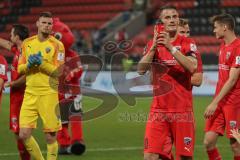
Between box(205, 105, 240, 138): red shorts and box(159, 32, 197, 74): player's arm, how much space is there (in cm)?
160

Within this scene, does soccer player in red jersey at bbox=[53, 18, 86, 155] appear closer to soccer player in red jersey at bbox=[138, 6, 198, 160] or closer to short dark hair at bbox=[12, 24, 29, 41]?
short dark hair at bbox=[12, 24, 29, 41]

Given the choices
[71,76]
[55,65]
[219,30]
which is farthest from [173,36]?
[71,76]

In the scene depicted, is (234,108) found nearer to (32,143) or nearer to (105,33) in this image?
(32,143)

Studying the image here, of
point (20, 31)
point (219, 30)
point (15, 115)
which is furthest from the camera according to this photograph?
point (20, 31)

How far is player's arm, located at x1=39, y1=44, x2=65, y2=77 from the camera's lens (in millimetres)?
8586

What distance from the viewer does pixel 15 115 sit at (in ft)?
29.8

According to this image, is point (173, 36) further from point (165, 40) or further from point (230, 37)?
point (230, 37)

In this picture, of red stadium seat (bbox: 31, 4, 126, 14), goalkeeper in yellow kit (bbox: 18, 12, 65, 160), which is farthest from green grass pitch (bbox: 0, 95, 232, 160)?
red stadium seat (bbox: 31, 4, 126, 14)

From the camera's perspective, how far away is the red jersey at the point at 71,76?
1073 centimetres

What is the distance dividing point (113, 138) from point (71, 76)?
2714 millimetres

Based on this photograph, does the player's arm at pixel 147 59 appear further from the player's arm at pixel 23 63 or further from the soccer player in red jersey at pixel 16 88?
the soccer player in red jersey at pixel 16 88

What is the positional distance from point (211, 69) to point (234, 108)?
623 inches

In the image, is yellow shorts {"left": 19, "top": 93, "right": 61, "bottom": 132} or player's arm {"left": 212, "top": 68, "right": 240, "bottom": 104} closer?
player's arm {"left": 212, "top": 68, "right": 240, "bottom": 104}

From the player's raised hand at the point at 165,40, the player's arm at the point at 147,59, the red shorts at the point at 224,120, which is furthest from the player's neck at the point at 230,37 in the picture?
the player's raised hand at the point at 165,40
